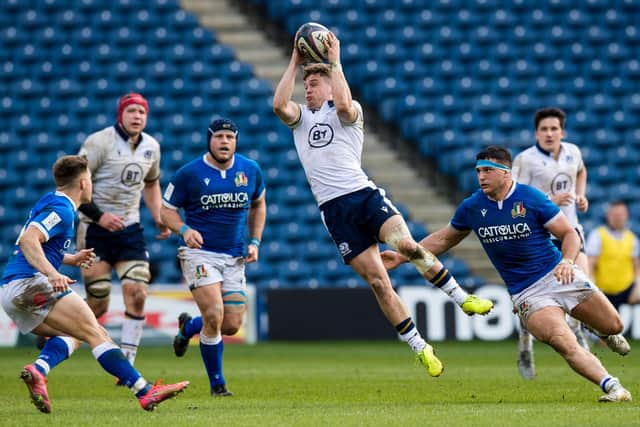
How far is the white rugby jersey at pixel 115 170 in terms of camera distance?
11.9 metres

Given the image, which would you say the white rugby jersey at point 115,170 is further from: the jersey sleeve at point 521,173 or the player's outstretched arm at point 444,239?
the jersey sleeve at point 521,173

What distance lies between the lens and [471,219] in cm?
957

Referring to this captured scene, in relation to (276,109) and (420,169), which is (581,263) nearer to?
(276,109)

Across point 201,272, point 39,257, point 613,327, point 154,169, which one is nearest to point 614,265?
point 154,169

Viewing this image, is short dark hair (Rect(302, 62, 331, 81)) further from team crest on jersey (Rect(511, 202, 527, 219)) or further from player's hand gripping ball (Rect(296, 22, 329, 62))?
team crest on jersey (Rect(511, 202, 527, 219))

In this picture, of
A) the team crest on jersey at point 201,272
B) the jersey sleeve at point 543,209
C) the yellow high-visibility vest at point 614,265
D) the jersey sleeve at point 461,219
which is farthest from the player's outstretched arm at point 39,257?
the yellow high-visibility vest at point 614,265

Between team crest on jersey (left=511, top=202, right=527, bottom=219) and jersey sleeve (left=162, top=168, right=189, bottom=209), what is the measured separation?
296 centimetres

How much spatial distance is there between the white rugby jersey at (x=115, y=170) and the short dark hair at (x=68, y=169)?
11.0ft

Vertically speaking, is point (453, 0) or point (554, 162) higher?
point (453, 0)

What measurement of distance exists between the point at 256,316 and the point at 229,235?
26.0 ft

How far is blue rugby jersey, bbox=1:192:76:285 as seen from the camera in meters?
8.16

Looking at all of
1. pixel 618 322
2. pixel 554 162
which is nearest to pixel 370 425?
pixel 618 322

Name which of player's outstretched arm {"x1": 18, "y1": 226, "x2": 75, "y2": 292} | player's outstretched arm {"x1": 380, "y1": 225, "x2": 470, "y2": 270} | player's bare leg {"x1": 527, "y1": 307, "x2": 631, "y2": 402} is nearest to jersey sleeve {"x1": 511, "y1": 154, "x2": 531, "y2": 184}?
player's outstretched arm {"x1": 380, "y1": 225, "x2": 470, "y2": 270}

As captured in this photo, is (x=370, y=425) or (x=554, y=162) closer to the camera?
(x=370, y=425)
